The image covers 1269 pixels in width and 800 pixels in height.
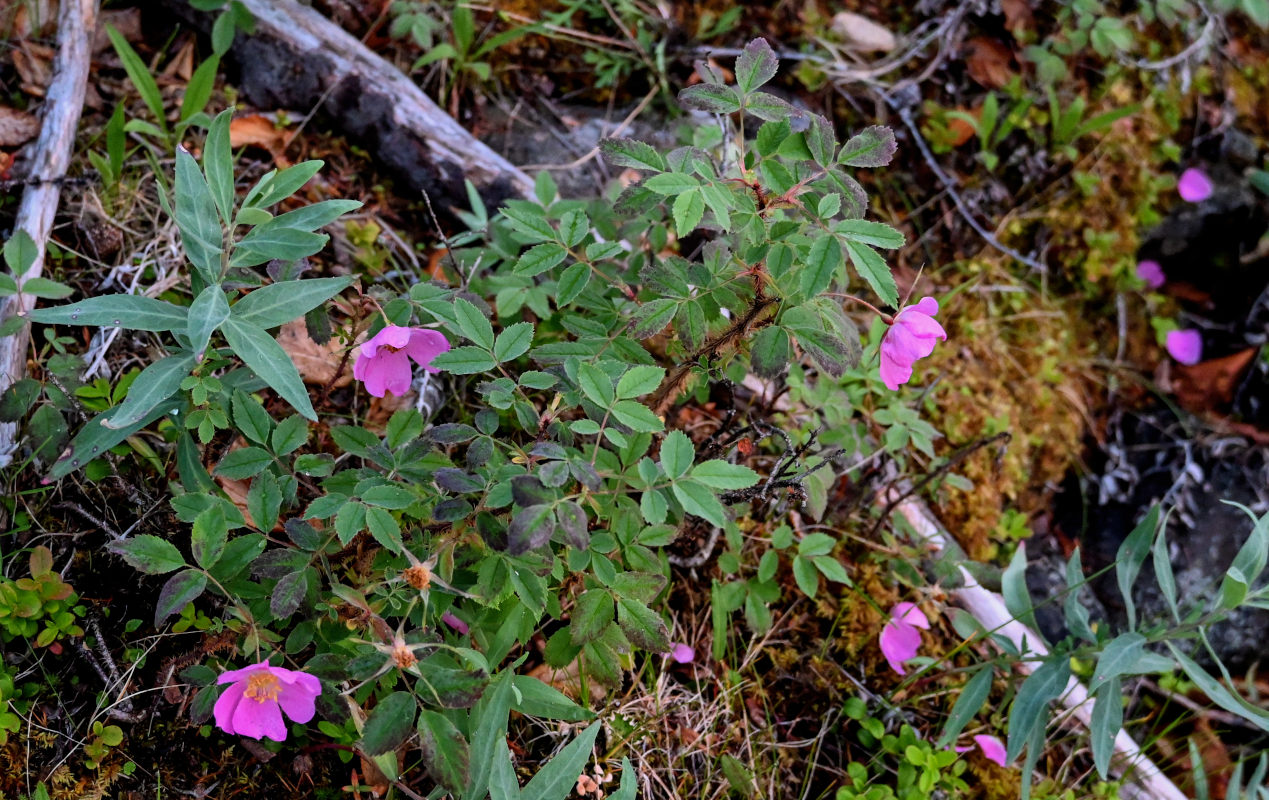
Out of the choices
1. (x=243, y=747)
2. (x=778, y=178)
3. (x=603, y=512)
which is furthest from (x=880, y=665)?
(x=243, y=747)

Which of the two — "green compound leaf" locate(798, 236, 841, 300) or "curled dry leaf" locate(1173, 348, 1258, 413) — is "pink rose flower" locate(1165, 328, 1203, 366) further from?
"green compound leaf" locate(798, 236, 841, 300)

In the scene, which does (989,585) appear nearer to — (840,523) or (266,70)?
(840,523)

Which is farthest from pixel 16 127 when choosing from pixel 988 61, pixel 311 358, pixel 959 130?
pixel 988 61

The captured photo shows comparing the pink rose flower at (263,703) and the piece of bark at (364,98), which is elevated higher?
the piece of bark at (364,98)

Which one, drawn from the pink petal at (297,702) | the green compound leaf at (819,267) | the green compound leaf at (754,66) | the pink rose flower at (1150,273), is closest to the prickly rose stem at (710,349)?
the green compound leaf at (819,267)

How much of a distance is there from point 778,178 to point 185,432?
112 centimetres

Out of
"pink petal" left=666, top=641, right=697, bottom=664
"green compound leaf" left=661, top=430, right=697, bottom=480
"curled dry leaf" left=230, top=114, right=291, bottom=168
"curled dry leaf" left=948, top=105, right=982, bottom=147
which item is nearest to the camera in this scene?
"green compound leaf" left=661, top=430, right=697, bottom=480

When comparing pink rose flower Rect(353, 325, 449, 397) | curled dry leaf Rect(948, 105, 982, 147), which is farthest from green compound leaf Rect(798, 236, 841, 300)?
curled dry leaf Rect(948, 105, 982, 147)

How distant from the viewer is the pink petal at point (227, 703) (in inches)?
54.1

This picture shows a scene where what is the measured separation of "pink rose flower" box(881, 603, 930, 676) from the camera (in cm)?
199

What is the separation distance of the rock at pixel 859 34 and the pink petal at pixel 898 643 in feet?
6.32

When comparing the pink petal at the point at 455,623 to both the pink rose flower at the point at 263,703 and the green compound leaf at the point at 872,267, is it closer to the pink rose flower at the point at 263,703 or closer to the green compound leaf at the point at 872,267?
the pink rose flower at the point at 263,703

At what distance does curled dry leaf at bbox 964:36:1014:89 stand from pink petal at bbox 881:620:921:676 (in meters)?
1.98

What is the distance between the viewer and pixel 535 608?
1408 millimetres
